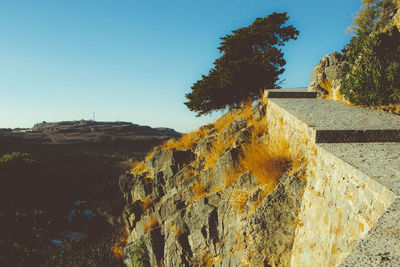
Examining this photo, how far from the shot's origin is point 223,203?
4.27 meters

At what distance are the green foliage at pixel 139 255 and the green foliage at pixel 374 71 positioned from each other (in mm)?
5461

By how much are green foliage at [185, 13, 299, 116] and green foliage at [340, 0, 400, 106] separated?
196 inches

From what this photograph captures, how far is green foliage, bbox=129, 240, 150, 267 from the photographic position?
5.91 metres

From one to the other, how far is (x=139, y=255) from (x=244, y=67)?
7237 mm

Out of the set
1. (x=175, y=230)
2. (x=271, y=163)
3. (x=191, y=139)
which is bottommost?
(x=175, y=230)

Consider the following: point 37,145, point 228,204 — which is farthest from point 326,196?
point 37,145

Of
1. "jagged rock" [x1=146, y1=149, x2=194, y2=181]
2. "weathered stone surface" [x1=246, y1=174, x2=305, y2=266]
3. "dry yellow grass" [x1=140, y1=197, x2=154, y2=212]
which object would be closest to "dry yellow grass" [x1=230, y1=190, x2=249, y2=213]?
"weathered stone surface" [x1=246, y1=174, x2=305, y2=266]

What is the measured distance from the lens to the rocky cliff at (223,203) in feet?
10.1

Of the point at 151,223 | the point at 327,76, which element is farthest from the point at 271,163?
the point at 151,223

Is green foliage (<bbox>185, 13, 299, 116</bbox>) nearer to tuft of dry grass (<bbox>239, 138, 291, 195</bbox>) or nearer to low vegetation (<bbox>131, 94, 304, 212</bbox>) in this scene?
low vegetation (<bbox>131, 94, 304, 212</bbox>)

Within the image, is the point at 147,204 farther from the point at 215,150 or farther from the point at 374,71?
the point at 374,71

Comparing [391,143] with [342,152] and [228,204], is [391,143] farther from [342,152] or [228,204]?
[228,204]

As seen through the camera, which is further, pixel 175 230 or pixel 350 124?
pixel 175 230


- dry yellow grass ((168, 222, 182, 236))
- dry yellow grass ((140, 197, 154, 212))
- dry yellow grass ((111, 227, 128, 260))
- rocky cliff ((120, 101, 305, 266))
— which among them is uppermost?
rocky cliff ((120, 101, 305, 266))
